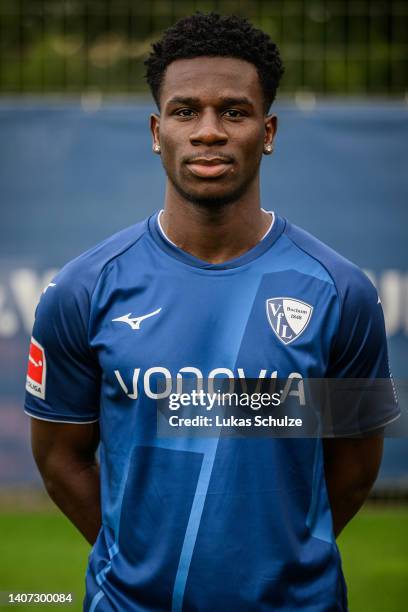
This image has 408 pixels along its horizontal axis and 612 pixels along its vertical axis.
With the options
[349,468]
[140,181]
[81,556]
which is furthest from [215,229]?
[140,181]

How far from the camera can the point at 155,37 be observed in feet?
25.1

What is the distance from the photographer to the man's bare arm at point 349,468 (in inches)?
114

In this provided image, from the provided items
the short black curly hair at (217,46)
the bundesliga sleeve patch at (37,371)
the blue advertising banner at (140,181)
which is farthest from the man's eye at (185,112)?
the blue advertising banner at (140,181)

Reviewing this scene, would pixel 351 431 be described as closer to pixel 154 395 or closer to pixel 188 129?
pixel 154 395

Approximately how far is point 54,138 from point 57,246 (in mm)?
738

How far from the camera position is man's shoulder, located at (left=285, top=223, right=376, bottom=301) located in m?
2.65

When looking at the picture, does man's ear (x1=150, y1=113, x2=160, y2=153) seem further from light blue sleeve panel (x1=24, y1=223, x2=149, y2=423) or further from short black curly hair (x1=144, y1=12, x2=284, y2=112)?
light blue sleeve panel (x1=24, y1=223, x2=149, y2=423)

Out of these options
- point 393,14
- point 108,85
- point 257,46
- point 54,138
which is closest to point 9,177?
point 54,138

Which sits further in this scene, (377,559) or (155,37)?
(155,37)

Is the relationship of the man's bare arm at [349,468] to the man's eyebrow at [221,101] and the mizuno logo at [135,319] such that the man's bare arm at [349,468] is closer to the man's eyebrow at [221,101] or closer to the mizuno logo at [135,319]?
the mizuno logo at [135,319]

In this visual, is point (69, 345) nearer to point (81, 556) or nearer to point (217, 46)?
point (217, 46)

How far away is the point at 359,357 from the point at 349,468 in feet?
1.24

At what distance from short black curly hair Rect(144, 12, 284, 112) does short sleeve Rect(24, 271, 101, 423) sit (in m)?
0.55

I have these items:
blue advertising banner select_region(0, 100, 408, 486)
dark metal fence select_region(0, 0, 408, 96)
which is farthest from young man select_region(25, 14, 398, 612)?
dark metal fence select_region(0, 0, 408, 96)
